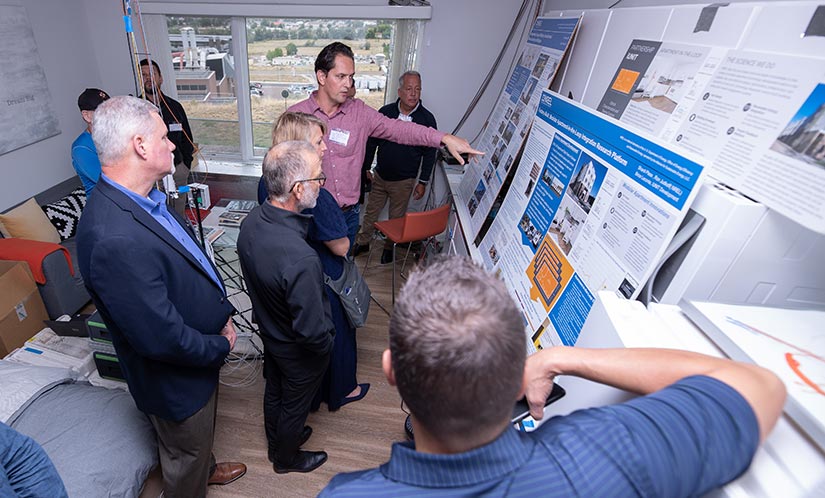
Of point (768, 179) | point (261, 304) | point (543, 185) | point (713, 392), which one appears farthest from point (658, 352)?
point (261, 304)

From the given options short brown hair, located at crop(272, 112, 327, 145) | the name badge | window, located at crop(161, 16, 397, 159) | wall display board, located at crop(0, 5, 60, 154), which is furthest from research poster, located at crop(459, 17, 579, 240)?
wall display board, located at crop(0, 5, 60, 154)

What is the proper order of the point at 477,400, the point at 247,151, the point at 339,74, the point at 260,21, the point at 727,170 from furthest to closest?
the point at 247,151 < the point at 260,21 < the point at 339,74 < the point at 727,170 < the point at 477,400

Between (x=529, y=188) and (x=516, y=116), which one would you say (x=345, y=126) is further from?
(x=529, y=188)

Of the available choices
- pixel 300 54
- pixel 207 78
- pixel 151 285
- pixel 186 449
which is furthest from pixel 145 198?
pixel 207 78

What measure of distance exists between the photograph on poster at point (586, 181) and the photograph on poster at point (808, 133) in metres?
0.45

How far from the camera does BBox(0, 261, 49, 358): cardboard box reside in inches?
96.9

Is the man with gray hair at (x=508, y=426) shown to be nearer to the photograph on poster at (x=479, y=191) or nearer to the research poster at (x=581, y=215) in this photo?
the research poster at (x=581, y=215)

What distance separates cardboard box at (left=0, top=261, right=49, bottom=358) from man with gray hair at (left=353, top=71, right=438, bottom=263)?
244cm

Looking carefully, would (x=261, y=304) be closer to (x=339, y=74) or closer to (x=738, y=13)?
(x=339, y=74)

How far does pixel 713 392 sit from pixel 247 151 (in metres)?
4.91

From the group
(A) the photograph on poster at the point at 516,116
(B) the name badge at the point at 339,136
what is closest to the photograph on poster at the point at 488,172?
(A) the photograph on poster at the point at 516,116

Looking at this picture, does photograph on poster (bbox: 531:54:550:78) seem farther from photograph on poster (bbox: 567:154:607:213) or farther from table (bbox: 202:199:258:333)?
table (bbox: 202:199:258:333)

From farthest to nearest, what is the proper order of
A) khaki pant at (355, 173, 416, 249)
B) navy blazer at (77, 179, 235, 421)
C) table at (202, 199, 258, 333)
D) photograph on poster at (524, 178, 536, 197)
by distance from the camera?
khaki pant at (355, 173, 416, 249), table at (202, 199, 258, 333), photograph on poster at (524, 178, 536, 197), navy blazer at (77, 179, 235, 421)

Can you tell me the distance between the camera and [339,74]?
87.3 inches
